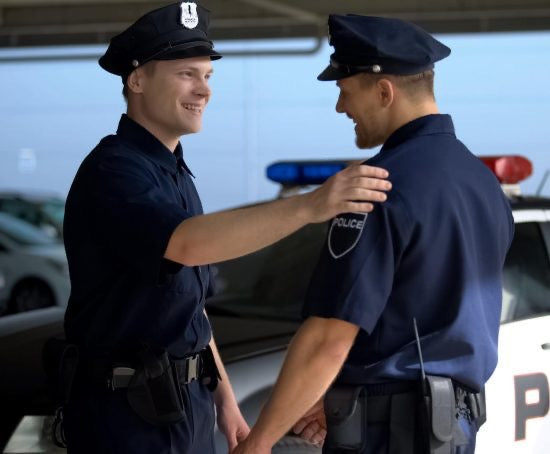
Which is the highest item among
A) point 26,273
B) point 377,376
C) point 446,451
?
point 377,376

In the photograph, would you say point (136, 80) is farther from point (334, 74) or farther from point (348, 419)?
point (348, 419)

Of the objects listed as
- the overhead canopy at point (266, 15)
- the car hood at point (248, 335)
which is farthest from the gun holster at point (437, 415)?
the overhead canopy at point (266, 15)

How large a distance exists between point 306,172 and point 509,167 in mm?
792

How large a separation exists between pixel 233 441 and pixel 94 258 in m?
0.63

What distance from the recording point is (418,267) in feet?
7.64

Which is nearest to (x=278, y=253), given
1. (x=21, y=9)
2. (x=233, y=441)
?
(x=233, y=441)

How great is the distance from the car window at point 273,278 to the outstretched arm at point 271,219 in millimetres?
2037

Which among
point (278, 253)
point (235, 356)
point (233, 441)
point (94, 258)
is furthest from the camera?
point (278, 253)

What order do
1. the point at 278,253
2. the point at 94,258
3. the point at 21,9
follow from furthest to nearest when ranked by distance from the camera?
1. the point at 21,9
2. the point at 278,253
3. the point at 94,258

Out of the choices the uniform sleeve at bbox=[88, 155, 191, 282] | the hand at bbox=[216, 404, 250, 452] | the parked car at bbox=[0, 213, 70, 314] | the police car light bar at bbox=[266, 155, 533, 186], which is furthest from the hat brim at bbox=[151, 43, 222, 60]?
the parked car at bbox=[0, 213, 70, 314]

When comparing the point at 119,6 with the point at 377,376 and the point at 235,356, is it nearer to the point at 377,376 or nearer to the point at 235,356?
the point at 235,356

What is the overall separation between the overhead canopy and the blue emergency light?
25.9 ft

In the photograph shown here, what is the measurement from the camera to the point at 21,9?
1362 cm

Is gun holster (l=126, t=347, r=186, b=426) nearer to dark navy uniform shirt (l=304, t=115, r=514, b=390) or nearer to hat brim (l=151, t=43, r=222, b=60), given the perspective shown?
dark navy uniform shirt (l=304, t=115, r=514, b=390)
